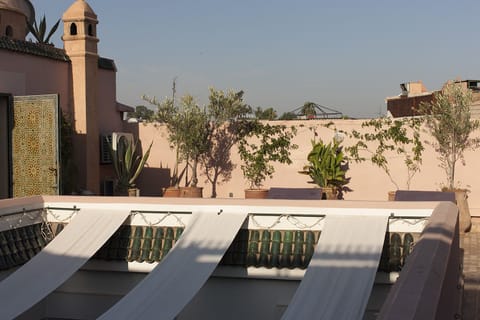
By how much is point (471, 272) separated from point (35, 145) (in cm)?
686

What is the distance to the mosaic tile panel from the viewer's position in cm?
1014

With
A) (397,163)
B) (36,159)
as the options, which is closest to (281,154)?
(397,163)

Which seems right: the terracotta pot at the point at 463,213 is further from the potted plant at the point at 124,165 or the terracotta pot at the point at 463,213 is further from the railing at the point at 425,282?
the railing at the point at 425,282

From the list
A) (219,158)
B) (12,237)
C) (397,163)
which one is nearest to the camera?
(12,237)

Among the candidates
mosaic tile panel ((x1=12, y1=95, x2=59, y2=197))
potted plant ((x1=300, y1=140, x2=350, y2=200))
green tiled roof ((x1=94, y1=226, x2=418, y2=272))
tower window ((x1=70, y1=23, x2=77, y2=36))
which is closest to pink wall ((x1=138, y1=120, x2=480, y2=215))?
potted plant ((x1=300, y1=140, x2=350, y2=200))

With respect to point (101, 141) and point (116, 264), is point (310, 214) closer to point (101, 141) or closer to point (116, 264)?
point (116, 264)

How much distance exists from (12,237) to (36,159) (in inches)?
205

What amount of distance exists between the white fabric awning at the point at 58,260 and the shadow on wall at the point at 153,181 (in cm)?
851

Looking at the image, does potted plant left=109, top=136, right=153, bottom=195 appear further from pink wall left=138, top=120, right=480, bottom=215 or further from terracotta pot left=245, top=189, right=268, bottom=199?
terracotta pot left=245, top=189, right=268, bottom=199

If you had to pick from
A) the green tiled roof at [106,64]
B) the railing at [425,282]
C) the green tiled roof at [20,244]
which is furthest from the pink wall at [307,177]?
the railing at [425,282]

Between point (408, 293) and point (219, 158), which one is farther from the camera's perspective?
point (219, 158)

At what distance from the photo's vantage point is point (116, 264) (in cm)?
539

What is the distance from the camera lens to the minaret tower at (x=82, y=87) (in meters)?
11.8

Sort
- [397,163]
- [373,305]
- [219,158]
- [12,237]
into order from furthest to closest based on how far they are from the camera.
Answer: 1. [219,158]
2. [397,163]
3. [12,237]
4. [373,305]
